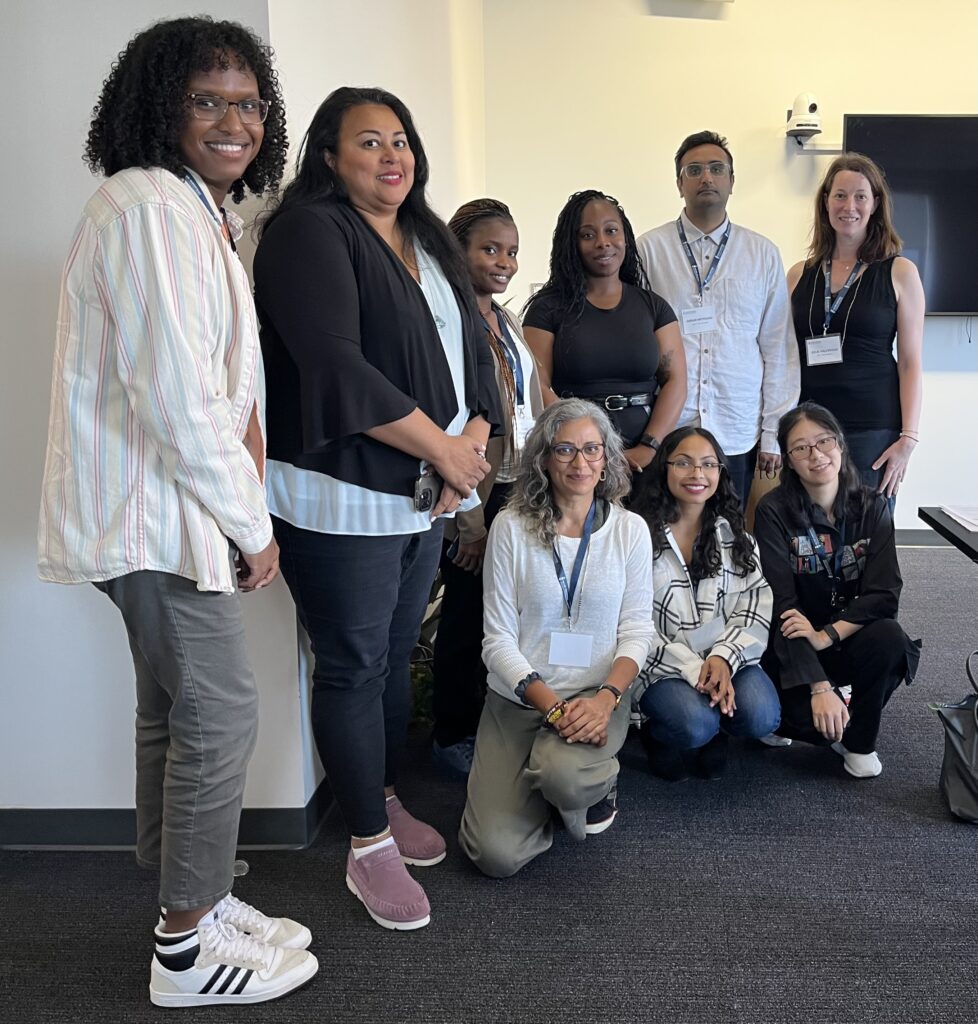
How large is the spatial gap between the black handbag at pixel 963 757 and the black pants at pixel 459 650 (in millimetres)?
1110

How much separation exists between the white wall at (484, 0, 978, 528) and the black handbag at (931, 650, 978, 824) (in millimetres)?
3459

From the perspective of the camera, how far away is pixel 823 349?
2.77 metres

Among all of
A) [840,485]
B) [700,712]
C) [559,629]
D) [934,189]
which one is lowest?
[700,712]

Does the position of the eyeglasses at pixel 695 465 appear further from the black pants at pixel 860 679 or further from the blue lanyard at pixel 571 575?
the black pants at pixel 860 679

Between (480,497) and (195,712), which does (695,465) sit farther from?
(195,712)

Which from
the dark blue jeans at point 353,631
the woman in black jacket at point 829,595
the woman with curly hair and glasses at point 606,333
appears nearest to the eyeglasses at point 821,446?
the woman in black jacket at point 829,595

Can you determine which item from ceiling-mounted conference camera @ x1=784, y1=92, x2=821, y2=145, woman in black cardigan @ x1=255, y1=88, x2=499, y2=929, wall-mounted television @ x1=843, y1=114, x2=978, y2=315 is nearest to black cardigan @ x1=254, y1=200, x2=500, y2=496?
woman in black cardigan @ x1=255, y1=88, x2=499, y2=929

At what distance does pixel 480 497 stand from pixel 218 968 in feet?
3.90

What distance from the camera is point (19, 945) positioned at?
170 centimetres

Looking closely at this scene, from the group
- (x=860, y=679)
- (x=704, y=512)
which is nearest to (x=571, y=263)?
(x=704, y=512)

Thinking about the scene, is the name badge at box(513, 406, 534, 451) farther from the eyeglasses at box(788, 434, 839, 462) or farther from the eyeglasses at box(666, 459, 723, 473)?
the eyeglasses at box(788, 434, 839, 462)

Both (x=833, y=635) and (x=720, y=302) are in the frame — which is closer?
(x=833, y=635)

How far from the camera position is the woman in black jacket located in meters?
2.26

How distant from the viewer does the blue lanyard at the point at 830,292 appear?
2.74 meters
